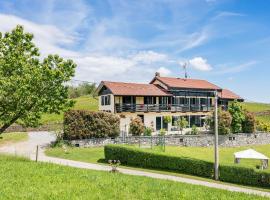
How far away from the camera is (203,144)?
169ft

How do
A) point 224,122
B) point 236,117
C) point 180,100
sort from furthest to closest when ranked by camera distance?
point 180,100 < point 236,117 < point 224,122

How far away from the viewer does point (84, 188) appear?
1493 cm

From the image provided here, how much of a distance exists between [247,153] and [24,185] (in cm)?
2526

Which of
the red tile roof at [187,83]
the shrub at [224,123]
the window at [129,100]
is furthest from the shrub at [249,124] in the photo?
the window at [129,100]

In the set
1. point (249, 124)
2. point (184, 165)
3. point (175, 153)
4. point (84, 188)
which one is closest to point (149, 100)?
point (249, 124)

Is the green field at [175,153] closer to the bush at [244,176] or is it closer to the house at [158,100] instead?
the bush at [244,176]

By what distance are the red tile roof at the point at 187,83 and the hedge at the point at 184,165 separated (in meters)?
29.6

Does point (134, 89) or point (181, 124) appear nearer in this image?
point (181, 124)

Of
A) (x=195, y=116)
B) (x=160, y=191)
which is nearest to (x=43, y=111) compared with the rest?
(x=160, y=191)

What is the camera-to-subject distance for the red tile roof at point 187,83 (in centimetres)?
6456

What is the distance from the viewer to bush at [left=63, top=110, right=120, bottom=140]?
141 feet

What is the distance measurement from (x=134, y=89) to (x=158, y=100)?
5.09 metres

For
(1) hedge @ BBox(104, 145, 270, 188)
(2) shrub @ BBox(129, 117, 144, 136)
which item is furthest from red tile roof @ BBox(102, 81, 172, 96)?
(1) hedge @ BBox(104, 145, 270, 188)

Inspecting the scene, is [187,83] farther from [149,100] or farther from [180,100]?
[149,100]
